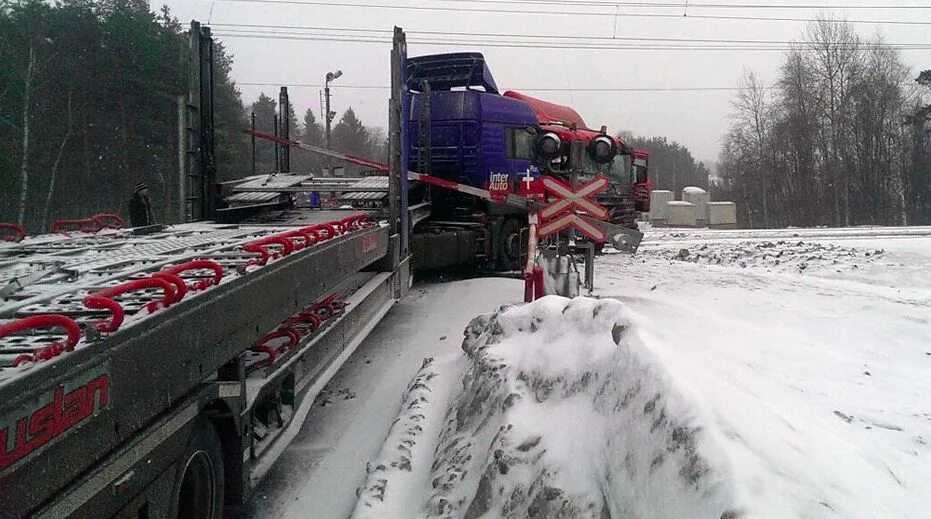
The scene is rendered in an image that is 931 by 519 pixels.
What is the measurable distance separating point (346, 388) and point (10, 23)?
96.8ft

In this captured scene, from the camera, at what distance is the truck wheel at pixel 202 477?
310 centimetres

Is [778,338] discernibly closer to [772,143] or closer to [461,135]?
[461,135]

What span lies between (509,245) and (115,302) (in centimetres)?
1052

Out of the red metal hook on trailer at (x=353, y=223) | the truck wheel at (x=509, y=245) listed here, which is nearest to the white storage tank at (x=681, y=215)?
the truck wheel at (x=509, y=245)

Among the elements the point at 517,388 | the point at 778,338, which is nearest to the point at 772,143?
the point at 778,338

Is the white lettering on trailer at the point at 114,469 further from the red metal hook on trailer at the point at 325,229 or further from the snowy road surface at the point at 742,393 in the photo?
the red metal hook on trailer at the point at 325,229

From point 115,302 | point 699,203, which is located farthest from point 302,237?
point 699,203

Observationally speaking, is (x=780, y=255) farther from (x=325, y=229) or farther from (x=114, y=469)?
(x=114, y=469)

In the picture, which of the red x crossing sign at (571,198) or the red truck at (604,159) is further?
the red truck at (604,159)

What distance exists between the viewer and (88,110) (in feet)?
99.1

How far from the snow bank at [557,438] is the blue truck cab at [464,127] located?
692 cm

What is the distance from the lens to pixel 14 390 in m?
1.77

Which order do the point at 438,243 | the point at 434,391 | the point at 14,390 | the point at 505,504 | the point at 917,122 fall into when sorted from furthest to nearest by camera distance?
the point at 917,122, the point at 438,243, the point at 434,391, the point at 505,504, the point at 14,390

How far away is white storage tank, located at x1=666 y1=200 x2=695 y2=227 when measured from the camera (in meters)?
42.0
